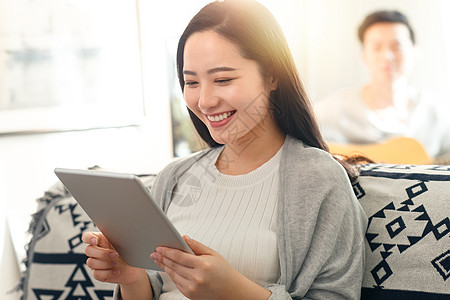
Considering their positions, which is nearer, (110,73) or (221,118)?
(221,118)

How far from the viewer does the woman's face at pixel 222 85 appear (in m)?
1.22

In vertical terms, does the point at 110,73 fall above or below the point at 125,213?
above

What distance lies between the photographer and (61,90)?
8.66 ft

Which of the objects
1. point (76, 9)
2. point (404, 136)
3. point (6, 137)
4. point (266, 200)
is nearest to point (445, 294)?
point (266, 200)

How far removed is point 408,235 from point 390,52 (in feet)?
8.85

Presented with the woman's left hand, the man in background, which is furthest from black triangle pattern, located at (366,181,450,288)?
the man in background

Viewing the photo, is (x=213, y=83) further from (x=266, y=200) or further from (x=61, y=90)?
(x=61, y=90)

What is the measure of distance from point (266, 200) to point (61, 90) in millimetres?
1636

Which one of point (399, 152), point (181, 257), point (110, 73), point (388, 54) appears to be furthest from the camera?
point (388, 54)

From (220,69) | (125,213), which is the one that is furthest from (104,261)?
(220,69)

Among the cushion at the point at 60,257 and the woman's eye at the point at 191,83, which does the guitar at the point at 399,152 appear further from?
the woman's eye at the point at 191,83

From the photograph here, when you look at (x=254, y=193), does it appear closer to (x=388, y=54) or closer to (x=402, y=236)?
(x=402, y=236)

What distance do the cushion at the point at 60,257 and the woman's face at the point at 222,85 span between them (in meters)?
0.44

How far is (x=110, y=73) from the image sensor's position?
3.01 metres
